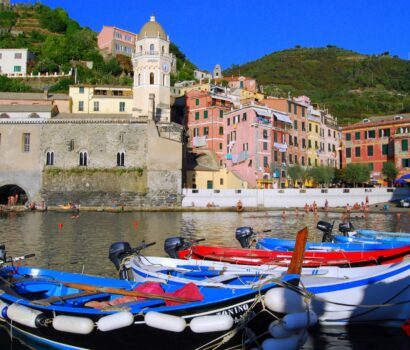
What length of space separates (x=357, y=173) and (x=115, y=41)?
222 feet

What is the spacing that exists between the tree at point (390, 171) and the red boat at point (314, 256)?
44.9 meters

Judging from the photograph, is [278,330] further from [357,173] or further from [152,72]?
[152,72]

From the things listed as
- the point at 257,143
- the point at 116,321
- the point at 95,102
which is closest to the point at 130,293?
the point at 116,321

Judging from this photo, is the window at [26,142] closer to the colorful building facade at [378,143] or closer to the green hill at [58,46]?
the green hill at [58,46]

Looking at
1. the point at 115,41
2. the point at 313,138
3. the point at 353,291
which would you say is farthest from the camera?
the point at 115,41

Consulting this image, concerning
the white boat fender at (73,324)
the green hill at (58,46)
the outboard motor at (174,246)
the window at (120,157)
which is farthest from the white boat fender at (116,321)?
the green hill at (58,46)

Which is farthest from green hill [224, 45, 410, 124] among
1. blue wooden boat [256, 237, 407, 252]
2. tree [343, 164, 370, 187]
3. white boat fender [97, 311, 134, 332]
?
white boat fender [97, 311, 134, 332]

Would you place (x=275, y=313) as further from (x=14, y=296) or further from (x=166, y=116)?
(x=166, y=116)

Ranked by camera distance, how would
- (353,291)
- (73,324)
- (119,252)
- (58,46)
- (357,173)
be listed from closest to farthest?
1. (73,324)
2. (353,291)
3. (119,252)
4. (357,173)
5. (58,46)

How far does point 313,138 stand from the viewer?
6700 cm

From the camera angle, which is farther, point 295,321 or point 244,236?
point 244,236

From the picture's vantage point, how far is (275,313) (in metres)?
7.49

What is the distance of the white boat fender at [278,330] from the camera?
290 inches

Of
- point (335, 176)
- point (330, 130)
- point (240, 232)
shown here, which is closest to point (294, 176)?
point (335, 176)
